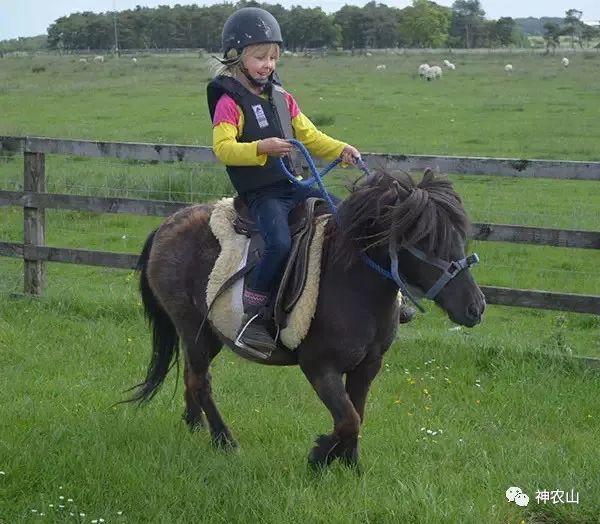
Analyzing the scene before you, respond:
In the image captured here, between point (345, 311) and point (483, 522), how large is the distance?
1249 mm

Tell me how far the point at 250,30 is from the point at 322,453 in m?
2.35

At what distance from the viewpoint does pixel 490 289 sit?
7.54 m

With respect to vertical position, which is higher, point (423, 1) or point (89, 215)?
point (423, 1)

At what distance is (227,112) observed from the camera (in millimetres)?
4777

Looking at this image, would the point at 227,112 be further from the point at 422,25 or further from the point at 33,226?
the point at 422,25

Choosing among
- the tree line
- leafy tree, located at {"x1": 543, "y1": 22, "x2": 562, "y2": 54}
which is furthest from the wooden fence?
the tree line

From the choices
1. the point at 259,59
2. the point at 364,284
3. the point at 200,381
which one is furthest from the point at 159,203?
the point at 364,284

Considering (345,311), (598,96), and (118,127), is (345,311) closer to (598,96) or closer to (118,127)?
(118,127)

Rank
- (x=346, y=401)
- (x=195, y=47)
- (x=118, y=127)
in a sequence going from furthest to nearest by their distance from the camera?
(x=195, y=47) → (x=118, y=127) → (x=346, y=401)

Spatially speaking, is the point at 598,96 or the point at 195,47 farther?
the point at 195,47

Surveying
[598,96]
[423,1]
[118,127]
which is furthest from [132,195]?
[423,1]

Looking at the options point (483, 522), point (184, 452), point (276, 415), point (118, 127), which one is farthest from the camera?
point (118, 127)

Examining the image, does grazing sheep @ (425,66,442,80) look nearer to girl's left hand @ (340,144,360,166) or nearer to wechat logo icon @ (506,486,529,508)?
girl's left hand @ (340,144,360,166)

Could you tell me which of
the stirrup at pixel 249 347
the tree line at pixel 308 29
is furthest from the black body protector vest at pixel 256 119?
the tree line at pixel 308 29
